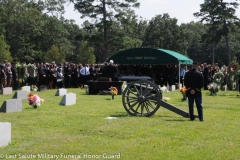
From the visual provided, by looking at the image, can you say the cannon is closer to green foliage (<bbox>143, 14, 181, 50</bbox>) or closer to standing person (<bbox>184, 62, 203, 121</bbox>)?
standing person (<bbox>184, 62, 203, 121</bbox>)

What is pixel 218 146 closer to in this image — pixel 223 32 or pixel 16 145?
pixel 16 145

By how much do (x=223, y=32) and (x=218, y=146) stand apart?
1801 inches

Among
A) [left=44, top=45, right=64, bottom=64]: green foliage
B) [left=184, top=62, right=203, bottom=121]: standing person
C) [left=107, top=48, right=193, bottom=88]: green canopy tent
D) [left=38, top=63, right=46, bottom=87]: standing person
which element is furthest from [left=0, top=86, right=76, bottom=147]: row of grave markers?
[left=44, top=45, right=64, bottom=64]: green foliage

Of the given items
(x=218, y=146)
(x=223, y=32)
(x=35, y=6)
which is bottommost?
(x=218, y=146)

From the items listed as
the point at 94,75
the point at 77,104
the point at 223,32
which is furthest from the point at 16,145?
the point at 223,32

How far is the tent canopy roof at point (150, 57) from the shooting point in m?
25.1

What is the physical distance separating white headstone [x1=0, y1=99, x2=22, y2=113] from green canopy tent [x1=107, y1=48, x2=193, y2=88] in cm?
1390

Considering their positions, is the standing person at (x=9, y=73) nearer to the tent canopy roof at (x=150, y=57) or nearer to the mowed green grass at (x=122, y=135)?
the tent canopy roof at (x=150, y=57)

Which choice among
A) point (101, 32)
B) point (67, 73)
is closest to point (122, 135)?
point (67, 73)

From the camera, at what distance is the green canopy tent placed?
25.0 meters

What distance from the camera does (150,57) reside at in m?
26.3

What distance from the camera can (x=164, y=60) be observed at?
1000 inches

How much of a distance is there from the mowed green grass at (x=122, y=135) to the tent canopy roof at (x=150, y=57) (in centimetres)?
1239

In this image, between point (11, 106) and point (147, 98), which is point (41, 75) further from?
point (147, 98)
